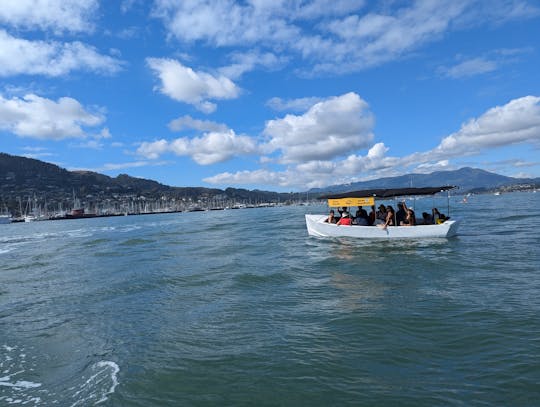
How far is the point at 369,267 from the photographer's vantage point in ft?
47.5

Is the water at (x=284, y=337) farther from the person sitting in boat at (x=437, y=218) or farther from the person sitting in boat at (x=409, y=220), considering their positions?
the person sitting in boat at (x=437, y=218)

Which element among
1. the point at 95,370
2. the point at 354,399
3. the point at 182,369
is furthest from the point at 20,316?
the point at 354,399

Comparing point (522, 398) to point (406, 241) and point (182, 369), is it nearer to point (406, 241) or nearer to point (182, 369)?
point (182, 369)

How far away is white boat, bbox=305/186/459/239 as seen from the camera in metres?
21.8

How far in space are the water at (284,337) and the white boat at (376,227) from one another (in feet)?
23.0

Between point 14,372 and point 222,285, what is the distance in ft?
22.2

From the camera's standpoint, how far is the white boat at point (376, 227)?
2178cm

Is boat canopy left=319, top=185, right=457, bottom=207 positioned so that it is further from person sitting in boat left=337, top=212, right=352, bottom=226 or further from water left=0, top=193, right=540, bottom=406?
water left=0, top=193, right=540, bottom=406

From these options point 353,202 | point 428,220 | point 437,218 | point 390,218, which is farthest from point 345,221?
point 437,218

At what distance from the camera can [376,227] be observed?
72.9 feet

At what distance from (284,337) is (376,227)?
16.2 m

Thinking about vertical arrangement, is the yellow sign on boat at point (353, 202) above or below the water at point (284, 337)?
above

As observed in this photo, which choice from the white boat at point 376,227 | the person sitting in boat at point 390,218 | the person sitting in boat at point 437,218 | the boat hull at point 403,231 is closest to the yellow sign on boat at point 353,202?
the white boat at point 376,227

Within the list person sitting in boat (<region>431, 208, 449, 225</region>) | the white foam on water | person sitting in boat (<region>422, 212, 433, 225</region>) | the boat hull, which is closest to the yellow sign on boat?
the boat hull
